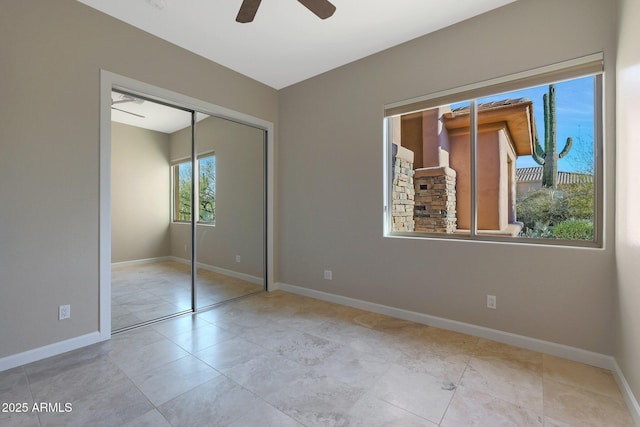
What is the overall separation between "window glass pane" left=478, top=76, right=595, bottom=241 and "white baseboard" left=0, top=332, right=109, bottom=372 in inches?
142

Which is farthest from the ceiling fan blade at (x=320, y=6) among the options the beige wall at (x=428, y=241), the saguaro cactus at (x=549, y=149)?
the saguaro cactus at (x=549, y=149)

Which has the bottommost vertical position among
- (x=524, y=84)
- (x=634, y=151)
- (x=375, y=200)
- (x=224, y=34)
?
(x=375, y=200)

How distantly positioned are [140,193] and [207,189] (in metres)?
0.81

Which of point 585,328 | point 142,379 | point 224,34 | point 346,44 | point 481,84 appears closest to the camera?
point 142,379

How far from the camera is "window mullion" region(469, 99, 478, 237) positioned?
2684mm

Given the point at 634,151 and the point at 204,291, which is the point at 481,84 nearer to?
the point at 634,151

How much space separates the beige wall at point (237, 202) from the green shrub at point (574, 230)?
333cm

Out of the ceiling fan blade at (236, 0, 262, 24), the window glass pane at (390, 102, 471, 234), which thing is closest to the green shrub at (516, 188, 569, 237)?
the window glass pane at (390, 102, 471, 234)

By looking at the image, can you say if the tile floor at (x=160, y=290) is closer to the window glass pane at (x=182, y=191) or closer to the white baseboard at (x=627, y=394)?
the window glass pane at (x=182, y=191)

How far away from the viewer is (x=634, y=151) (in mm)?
1625

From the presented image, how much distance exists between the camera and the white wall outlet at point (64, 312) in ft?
7.41

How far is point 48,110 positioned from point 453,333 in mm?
3920

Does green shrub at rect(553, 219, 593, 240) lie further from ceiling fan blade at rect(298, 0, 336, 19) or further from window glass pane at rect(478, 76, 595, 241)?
ceiling fan blade at rect(298, 0, 336, 19)

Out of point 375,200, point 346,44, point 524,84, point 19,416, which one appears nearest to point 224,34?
point 346,44
